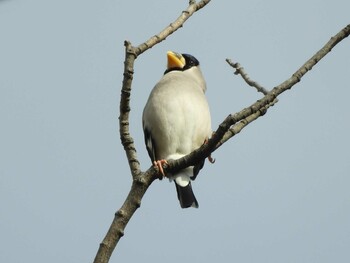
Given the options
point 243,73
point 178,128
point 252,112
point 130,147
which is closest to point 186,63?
point 178,128

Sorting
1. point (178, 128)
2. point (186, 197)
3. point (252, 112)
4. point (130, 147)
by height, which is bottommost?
point (252, 112)

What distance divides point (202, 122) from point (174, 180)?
0.47 meters

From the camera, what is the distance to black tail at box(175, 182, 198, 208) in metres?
4.75

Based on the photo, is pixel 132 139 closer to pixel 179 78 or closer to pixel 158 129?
pixel 158 129

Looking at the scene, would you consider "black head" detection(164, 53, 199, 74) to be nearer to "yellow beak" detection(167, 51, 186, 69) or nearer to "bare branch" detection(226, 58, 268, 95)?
"yellow beak" detection(167, 51, 186, 69)

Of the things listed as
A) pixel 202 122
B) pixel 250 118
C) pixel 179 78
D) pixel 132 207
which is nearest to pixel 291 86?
pixel 250 118

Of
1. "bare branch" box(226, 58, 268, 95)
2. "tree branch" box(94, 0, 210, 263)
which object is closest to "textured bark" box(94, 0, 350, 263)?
"tree branch" box(94, 0, 210, 263)

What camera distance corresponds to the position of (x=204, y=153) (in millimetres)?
2996

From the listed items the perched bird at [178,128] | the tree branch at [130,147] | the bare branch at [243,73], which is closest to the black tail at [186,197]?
the perched bird at [178,128]

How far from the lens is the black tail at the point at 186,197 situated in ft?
15.6

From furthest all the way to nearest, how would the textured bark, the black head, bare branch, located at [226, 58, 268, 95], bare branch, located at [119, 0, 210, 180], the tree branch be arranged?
the black head, bare branch, located at [226, 58, 268, 95], bare branch, located at [119, 0, 210, 180], the textured bark, the tree branch

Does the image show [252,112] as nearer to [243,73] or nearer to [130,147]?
[130,147]

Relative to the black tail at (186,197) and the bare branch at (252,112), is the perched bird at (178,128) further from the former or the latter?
the bare branch at (252,112)

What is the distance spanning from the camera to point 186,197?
4.77 m
